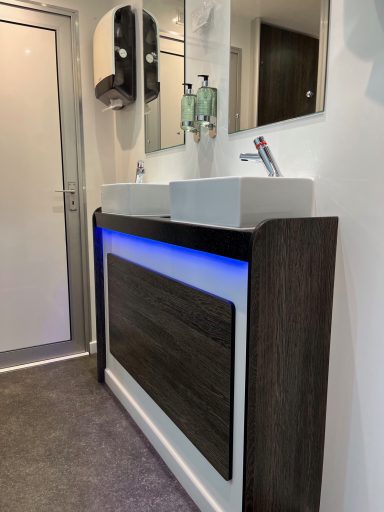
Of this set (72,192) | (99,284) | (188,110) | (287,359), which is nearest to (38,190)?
(72,192)

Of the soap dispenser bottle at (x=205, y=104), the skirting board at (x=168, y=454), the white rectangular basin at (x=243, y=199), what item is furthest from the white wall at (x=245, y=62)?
the skirting board at (x=168, y=454)

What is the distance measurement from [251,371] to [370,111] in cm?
70

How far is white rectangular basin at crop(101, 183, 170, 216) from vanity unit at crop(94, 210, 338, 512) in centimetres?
10

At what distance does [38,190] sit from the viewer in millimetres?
2229

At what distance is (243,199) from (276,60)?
1.94ft

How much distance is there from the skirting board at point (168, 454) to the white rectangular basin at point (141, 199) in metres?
0.90

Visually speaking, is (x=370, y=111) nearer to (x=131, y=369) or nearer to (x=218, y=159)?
(x=218, y=159)

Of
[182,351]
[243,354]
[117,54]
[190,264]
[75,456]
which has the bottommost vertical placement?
[75,456]

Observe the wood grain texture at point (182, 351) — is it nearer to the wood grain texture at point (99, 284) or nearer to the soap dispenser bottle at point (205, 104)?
the wood grain texture at point (99, 284)

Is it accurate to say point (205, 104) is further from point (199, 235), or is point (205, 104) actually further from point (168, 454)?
point (168, 454)

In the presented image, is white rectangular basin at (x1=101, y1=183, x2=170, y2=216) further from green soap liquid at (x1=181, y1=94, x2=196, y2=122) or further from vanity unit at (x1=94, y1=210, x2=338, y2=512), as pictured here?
green soap liquid at (x1=181, y1=94, x2=196, y2=122)

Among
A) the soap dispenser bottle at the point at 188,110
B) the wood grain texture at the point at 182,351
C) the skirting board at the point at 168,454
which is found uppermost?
the soap dispenser bottle at the point at 188,110

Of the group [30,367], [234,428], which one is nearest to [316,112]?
[234,428]

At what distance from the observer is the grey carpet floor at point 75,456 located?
1.34m
